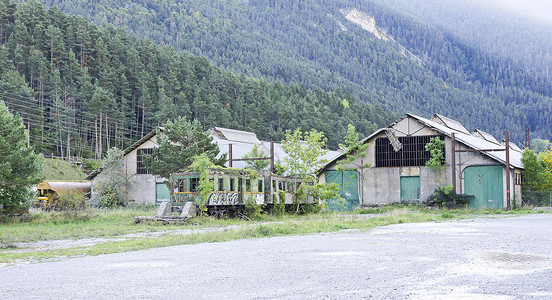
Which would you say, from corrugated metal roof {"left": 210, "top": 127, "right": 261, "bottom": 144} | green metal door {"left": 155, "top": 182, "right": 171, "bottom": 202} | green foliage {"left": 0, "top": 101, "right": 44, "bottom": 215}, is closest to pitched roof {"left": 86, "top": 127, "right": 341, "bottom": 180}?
corrugated metal roof {"left": 210, "top": 127, "right": 261, "bottom": 144}

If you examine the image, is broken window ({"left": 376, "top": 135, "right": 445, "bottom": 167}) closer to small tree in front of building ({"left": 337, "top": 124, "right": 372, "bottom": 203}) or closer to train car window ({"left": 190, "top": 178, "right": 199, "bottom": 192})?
small tree in front of building ({"left": 337, "top": 124, "right": 372, "bottom": 203})

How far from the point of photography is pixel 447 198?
3981cm

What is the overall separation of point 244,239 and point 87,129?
68.9 metres

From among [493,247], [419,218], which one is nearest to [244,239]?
[493,247]

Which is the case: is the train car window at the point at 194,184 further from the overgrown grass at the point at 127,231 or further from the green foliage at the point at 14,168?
the green foliage at the point at 14,168

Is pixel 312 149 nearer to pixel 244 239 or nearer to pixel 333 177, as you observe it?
pixel 333 177

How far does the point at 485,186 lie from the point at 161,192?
26372 mm

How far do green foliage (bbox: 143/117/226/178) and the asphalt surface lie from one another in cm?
2961

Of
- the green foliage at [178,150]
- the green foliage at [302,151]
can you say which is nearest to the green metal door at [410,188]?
the green foliage at [302,151]

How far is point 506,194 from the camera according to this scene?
39375mm

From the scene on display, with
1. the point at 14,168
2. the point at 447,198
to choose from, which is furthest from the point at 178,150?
the point at 447,198

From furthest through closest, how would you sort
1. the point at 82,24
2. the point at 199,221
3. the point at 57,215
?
the point at 82,24 → the point at 57,215 → the point at 199,221

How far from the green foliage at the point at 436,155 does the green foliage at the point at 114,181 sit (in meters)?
25.7

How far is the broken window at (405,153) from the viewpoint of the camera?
139ft
